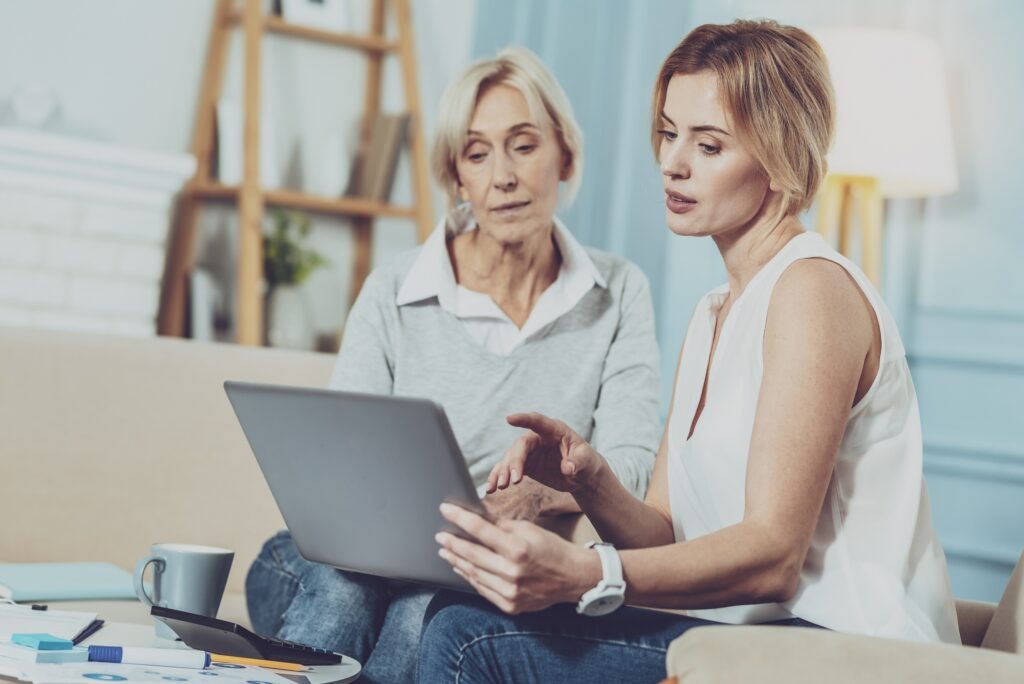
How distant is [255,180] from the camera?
131 inches

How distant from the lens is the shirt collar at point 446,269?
1.87 meters

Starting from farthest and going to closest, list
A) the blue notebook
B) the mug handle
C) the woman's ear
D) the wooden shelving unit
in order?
the wooden shelving unit < the woman's ear < the blue notebook < the mug handle

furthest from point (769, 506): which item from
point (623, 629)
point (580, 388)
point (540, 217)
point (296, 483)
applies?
A: point (540, 217)

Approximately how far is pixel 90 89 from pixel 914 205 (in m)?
2.22

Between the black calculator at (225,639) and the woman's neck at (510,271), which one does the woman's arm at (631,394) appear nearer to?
the woman's neck at (510,271)

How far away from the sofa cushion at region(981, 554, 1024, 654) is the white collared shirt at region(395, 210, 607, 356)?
794mm

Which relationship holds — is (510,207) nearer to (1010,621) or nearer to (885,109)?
(1010,621)

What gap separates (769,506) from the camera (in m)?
1.08

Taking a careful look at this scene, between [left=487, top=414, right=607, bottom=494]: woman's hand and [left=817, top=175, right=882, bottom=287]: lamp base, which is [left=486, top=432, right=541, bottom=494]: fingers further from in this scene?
[left=817, top=175, right=882, bottom=287]: lamp base

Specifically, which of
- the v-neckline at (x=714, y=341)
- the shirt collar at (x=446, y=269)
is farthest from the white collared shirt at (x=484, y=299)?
the v-neckline at (x=714, y=341)

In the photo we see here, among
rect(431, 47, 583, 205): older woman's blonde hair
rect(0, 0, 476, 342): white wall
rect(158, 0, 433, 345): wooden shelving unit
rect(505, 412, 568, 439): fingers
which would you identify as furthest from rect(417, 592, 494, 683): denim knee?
rect(0, 0, 476, 342): white wall

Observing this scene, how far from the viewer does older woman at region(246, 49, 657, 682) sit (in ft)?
5.95

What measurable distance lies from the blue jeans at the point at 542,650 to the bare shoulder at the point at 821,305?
0.95ft

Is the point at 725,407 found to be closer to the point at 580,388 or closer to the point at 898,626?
the point at 898,626
